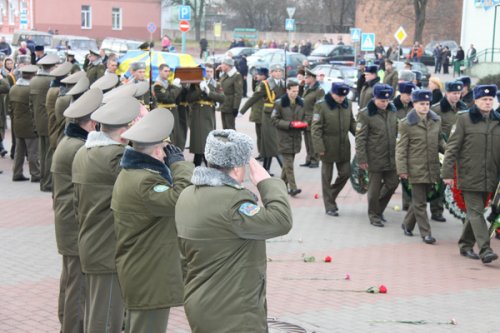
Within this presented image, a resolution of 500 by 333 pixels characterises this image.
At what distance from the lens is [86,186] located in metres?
6.14

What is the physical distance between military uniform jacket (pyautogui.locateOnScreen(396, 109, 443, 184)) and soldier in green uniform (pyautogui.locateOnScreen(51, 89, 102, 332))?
5285 millimetres

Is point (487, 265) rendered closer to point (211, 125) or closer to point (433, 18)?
point (211, 125)

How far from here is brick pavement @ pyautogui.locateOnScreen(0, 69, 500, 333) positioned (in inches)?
313

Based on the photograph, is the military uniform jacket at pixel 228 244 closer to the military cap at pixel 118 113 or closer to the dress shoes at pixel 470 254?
the military cap at pixel 118 113

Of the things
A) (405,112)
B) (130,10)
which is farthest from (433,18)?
(405,112)

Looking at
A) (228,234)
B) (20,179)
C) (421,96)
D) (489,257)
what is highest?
(421,96)

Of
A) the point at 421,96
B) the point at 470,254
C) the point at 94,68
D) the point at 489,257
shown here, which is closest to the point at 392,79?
the point at 94,68

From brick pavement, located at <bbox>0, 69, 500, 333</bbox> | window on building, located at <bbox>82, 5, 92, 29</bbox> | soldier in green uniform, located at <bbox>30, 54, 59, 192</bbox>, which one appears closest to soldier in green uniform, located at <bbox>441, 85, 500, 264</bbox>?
brick pavement, located at <bbox>0, 69, 500, 333</bbox>

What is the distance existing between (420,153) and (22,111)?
694 centimetres

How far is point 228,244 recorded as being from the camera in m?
4.71

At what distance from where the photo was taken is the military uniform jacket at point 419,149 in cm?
1109

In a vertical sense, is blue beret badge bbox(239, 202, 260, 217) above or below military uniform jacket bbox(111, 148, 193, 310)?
above

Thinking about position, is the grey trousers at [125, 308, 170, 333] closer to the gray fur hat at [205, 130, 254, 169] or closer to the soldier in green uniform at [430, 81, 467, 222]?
the gray fur hat at [205, 130, 254, 169]

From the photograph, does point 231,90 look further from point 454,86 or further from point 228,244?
point 228,244
